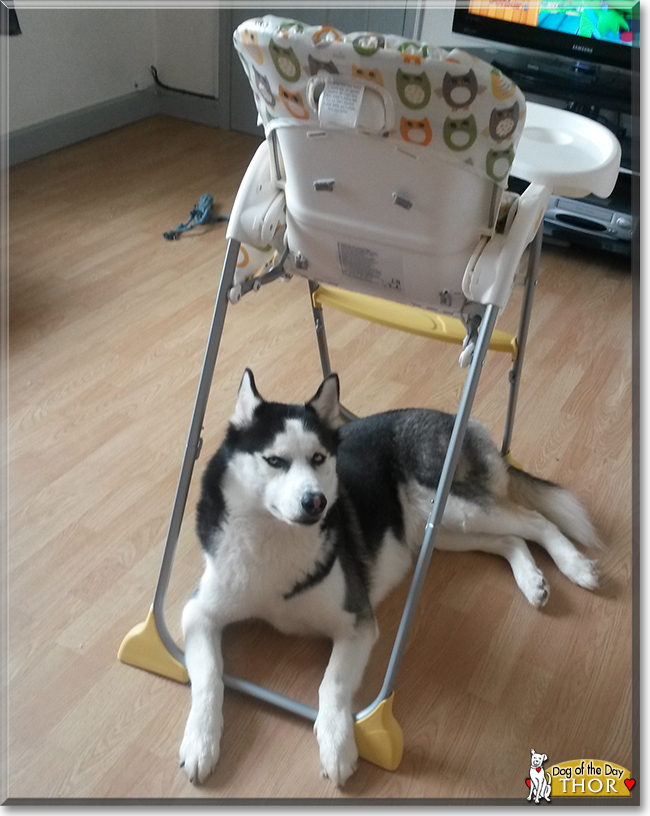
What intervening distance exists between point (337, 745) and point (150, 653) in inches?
16.4

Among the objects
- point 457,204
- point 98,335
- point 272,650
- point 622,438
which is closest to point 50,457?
point 98,335

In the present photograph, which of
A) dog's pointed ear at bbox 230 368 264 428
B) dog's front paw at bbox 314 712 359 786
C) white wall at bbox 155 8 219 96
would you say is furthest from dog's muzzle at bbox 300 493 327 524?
white wall at bbox 155 8 219 96

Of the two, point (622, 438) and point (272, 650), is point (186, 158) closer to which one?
point (622, 438)

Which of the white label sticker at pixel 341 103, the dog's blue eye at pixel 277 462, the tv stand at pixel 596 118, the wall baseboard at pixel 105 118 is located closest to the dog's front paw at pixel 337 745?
the dog's blue eye at pixel 277 462

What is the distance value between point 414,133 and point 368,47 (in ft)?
0.46

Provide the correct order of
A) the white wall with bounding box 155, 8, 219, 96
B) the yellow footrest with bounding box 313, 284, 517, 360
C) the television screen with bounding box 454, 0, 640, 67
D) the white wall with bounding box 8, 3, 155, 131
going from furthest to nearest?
the white wall with bounding box 155, 8, 219, 96
the white wall with bounding box 8, 3, 155, 131
the television screen with bounding box 454, 0, 640, 67
the yellow footrest with bounding box 313, 284, 517, 360

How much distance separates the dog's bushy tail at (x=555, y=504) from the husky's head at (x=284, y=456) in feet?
2.13

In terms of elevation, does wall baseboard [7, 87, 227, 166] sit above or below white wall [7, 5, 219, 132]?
below

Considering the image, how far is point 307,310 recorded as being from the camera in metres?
2.88

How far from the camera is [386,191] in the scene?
125 centimetres

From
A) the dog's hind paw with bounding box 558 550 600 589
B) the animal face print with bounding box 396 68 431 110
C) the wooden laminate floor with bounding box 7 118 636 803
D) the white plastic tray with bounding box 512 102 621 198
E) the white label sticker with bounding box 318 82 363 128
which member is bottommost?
the wooden laminate floor with bounding box 7 118 636 803

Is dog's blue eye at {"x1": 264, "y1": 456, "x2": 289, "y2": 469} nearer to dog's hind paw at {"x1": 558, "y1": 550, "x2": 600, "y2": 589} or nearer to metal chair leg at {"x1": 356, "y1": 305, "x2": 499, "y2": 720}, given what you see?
metal chair leg at {"x1": 356, "y1": 305, "x2": 499, "y2": 720}

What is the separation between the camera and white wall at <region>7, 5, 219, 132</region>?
365 centimetres

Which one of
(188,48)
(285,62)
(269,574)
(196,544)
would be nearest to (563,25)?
(188,48)
